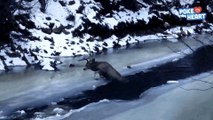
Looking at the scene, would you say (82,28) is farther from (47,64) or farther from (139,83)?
(139,83)

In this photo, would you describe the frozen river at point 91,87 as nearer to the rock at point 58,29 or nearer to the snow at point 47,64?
the snow at point 47,64

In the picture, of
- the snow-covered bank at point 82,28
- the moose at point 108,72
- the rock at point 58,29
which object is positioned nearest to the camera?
the moose at point 108,72

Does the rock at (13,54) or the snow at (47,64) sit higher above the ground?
the rock at (13,54)

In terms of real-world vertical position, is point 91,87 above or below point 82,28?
below

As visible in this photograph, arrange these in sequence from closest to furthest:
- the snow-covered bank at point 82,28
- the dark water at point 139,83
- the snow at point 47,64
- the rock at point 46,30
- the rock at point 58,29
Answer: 1. the dark water at point 139,83
2. the snow at point 47,64
3. the snow-covered bank at point 82,28
4. the rock at point 46,30
5. the rock at point 58,29

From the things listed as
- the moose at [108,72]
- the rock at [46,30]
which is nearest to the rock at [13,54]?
the rock at [46,30]

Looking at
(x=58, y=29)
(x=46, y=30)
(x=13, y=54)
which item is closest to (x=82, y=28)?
(x=58, y=29)

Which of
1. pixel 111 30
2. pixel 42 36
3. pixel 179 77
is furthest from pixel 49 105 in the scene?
pixel 111 30
